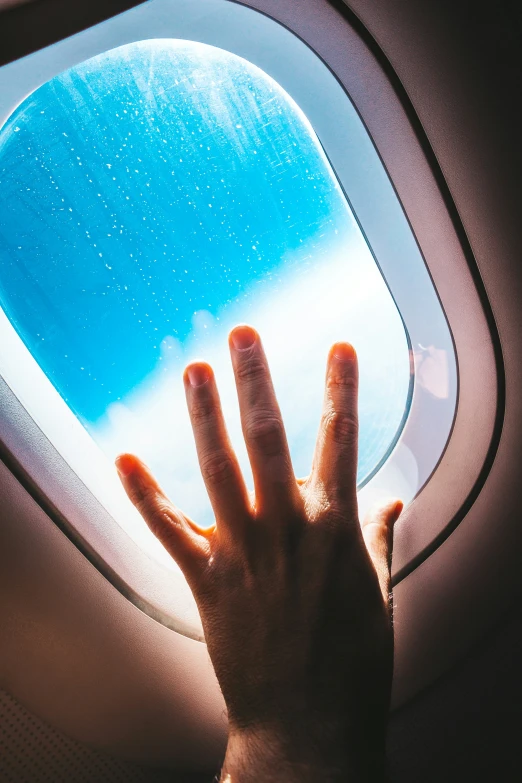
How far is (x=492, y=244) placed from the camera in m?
0.93

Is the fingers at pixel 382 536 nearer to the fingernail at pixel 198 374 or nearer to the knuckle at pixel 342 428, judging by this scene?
the knuckle at pixel 342 428

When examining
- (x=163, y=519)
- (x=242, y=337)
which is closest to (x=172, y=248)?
(x=242, y=337)

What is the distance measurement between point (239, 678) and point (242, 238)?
917 mm

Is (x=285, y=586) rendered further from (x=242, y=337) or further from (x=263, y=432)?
(x=242, y=337)

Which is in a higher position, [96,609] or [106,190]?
[106,190]

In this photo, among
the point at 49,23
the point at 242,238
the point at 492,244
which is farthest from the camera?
the point at 242,238

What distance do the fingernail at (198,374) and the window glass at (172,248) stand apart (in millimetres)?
139

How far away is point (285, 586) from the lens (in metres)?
0.89

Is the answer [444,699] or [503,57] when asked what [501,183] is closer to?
[503,57]

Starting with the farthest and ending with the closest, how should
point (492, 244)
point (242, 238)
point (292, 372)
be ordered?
point (292, 372) < point (242, 238) < point (492, 244)

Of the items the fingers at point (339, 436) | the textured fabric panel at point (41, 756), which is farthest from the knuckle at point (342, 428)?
the textured fabric panel at point (41, 756)

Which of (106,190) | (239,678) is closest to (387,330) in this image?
(106,190)

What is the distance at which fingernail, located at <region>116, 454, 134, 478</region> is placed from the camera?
1.04 metres

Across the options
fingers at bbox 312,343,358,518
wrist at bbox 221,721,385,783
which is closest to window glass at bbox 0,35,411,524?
fingers at bbox 312,343,358,518
